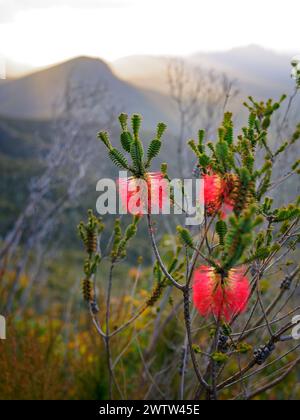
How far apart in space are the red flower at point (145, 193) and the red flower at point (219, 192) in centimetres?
15

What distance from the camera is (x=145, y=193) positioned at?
1636 millimetres

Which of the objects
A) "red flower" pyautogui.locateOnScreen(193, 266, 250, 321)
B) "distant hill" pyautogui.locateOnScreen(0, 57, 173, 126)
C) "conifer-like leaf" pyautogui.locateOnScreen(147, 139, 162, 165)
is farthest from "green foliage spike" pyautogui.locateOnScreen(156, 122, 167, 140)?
"distant hill" pyautogui.locateOnScreen(0, 57, 173, 126)

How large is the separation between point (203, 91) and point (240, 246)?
555cm

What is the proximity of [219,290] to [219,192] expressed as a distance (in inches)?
12.6

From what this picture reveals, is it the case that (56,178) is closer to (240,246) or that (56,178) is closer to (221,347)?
(221,347)

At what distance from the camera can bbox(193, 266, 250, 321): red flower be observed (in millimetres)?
1551

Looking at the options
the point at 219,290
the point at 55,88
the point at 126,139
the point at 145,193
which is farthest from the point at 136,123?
the point at 55,88

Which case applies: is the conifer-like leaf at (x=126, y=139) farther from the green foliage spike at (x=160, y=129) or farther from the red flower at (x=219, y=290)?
the red flower at (x=219, y=290)

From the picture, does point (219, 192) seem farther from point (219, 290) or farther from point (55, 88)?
point (55, 88)

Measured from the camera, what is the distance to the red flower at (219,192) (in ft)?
4.95

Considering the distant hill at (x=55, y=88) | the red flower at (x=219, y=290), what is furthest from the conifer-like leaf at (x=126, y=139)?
the distant hill at (x=55, y=88)

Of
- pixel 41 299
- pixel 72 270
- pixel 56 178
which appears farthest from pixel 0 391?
pixel 72 270

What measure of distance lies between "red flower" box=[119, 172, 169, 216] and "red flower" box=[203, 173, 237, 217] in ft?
0.50
